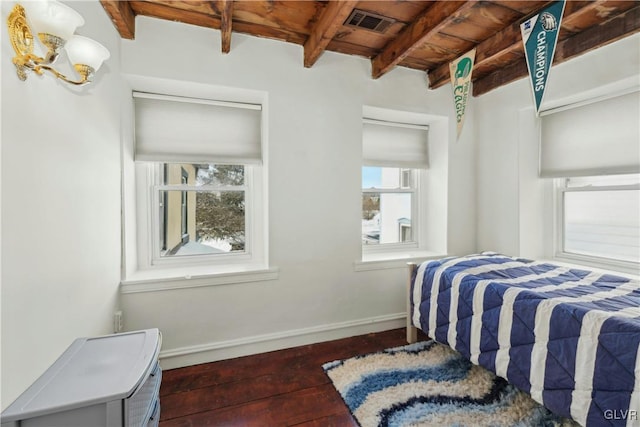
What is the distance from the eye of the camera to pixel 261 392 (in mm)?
1756

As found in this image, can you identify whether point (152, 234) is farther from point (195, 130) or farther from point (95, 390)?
point (95, 390)

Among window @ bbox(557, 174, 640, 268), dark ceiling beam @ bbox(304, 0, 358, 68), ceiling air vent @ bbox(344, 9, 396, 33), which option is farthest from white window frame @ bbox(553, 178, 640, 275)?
dark ceiling beam @ bbox(304, 0, 358, 68)

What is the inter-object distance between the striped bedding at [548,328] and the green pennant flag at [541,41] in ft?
3.70

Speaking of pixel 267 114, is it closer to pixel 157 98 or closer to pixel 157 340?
pixel 157 98

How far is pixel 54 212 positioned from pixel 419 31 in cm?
232

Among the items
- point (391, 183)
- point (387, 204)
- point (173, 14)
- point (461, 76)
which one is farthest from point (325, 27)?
point (387, 204)

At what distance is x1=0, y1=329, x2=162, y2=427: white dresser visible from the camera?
2.83ft

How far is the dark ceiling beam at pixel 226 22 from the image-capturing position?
5.51 ft

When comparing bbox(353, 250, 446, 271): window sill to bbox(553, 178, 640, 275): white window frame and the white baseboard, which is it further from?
bbox(553, 178, 640, 275): white window frame

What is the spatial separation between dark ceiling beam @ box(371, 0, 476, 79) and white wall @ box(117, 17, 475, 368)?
0.17 meters

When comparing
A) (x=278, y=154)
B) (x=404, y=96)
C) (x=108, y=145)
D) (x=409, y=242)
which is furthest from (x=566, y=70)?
(x=108, y=145)

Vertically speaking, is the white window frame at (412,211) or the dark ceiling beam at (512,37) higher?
the dark ceiling beam at (512,37)

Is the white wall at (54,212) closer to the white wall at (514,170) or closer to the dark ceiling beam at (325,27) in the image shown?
the dark ceiling beam at (325,27)

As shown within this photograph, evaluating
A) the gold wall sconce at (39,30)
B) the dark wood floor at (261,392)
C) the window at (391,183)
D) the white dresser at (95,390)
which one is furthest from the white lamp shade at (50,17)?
the window at (391,183)
